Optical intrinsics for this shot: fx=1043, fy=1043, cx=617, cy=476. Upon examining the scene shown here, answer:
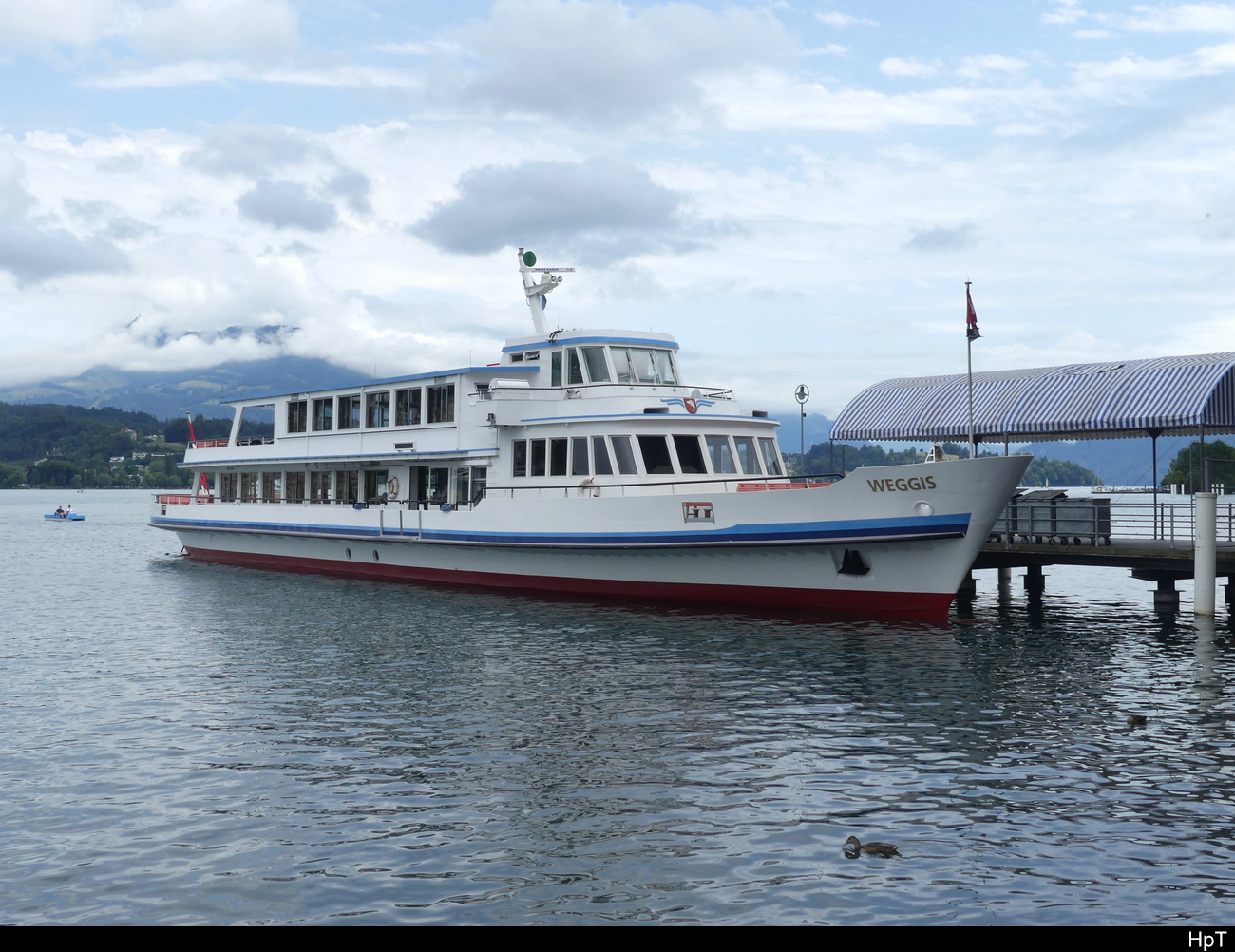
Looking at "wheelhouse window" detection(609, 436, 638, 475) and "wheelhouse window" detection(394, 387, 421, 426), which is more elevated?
"wheelhouse window" detection(394, 387, 421, 426)

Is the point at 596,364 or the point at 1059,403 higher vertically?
the point at 596,364

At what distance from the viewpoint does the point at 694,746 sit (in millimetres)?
12953

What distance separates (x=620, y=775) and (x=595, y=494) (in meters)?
14.6

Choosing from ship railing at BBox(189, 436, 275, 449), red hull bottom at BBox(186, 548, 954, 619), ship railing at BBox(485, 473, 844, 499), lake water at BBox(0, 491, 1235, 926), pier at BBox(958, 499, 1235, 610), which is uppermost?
ship railing at BBox(189, 436, 275, 449)

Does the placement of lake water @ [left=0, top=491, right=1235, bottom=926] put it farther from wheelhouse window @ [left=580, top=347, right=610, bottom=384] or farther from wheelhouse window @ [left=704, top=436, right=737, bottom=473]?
wheelhouse window @ [left=580, top=347, right=610, bottom=384]

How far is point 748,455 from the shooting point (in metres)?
27.8

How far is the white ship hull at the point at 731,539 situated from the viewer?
21453 mm

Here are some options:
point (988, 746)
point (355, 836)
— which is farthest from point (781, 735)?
point (355, 836)

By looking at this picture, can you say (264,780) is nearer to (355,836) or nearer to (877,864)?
(355,836)

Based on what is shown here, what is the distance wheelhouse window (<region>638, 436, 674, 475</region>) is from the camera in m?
26.2

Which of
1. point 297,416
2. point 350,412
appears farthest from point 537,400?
point 297,416

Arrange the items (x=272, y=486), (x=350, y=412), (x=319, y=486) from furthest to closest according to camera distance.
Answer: (x=272, y=486)
(x=319, y=486)
(x=350, y=412)

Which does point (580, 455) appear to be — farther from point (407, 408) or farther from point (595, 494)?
point (407, 408)

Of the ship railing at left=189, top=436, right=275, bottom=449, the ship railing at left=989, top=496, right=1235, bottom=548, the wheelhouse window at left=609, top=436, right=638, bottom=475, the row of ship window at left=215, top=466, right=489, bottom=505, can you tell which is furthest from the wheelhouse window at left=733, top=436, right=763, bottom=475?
the ship railing at left=189, top=436, right=275, bottom=449
